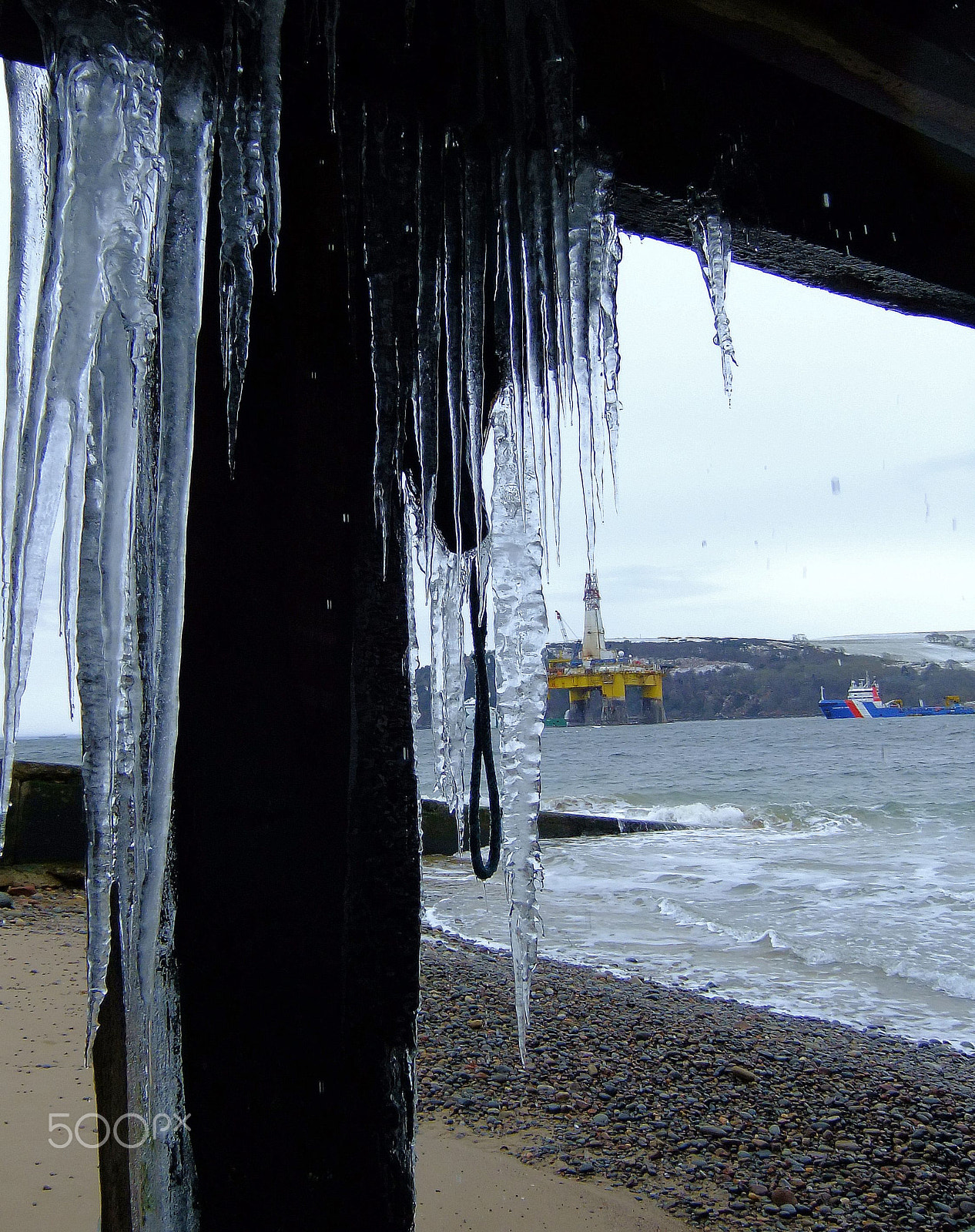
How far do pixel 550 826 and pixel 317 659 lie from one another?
15305 millimetres

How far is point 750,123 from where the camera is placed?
1655 mm

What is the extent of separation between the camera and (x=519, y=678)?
238cm

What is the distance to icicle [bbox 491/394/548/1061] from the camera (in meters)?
2.20

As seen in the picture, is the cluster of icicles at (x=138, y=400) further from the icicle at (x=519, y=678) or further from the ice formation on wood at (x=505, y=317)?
the icicle at (x=519, y=678)

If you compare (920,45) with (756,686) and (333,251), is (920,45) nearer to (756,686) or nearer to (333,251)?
(333,251)

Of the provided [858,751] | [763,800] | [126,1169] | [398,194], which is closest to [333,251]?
[398,194]

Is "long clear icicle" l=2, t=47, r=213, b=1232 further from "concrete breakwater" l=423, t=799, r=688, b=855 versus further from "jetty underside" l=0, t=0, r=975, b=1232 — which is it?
"concrete breakwater" l=423, t=799, r=688, b=855

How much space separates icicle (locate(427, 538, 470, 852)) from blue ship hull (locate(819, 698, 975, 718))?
89.8 meters

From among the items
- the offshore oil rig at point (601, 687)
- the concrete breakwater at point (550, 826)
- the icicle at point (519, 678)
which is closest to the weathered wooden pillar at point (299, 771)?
the icicle at point (519, 678)

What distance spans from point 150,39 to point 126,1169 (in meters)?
1.81

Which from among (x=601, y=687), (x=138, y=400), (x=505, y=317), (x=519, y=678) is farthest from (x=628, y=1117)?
(x=601, y=687)

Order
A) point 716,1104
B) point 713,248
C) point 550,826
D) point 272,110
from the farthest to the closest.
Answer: point 550,826, point 716,1104, point 713,248, point 272,110

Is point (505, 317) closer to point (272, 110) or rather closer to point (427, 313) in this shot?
point (427, 313)

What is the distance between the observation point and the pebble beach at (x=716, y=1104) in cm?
338
